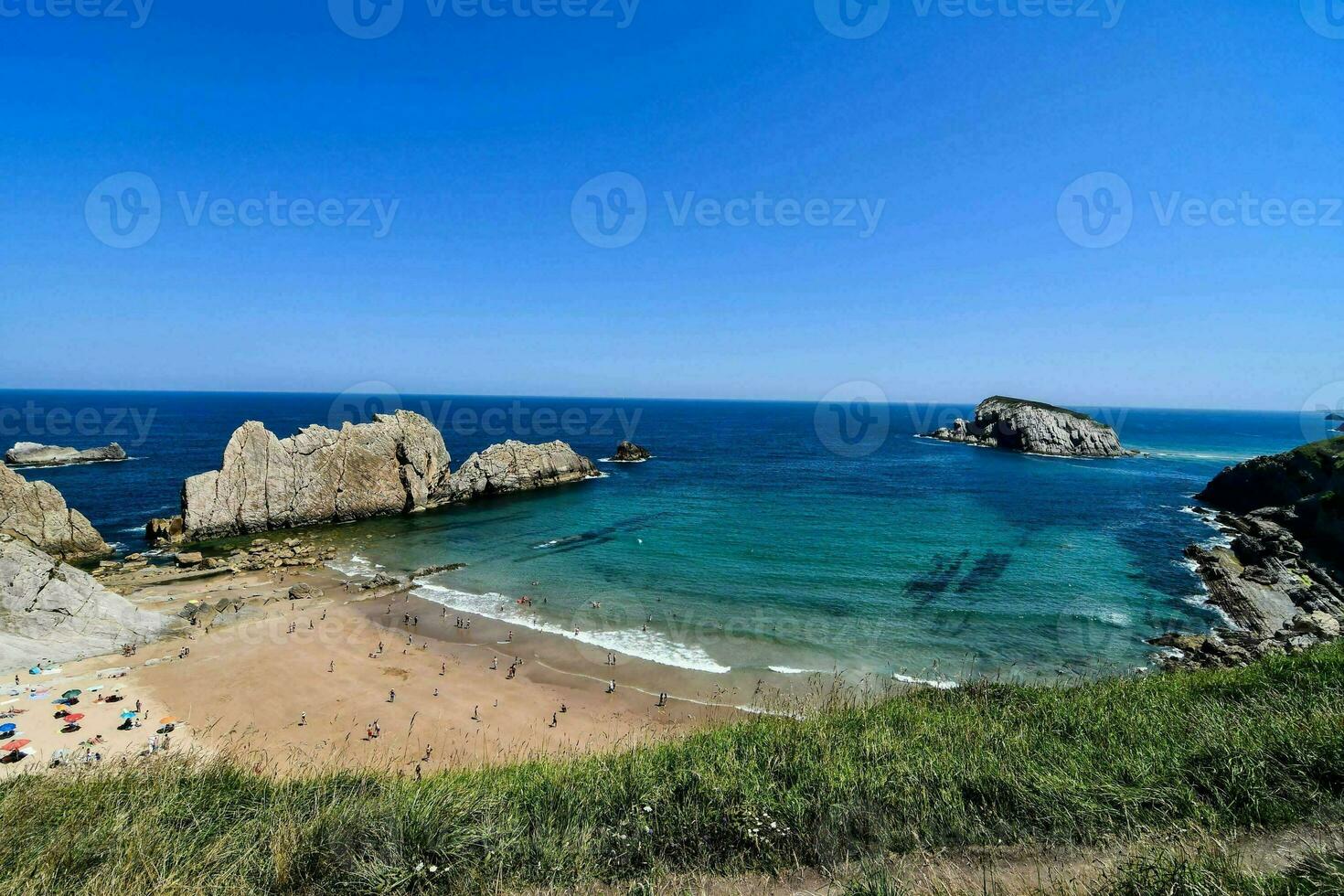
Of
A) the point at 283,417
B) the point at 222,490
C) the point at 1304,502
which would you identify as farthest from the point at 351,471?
the point at 283,417

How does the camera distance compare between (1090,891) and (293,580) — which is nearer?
(1090,891)

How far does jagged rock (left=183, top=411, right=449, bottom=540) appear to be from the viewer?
154ft

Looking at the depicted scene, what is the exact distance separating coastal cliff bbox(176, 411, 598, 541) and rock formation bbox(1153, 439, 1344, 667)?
6031 cm

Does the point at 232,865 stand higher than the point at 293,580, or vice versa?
the point at 232,865

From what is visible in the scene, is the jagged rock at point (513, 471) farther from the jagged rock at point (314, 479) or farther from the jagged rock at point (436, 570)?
the jagged rock at point (436, 570)

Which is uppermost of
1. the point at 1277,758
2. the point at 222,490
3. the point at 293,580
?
the point at 1277,758

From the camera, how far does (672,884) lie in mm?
7145

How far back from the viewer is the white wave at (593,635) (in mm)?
26609

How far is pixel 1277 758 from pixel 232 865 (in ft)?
49.1

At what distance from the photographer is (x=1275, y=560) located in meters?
36.7

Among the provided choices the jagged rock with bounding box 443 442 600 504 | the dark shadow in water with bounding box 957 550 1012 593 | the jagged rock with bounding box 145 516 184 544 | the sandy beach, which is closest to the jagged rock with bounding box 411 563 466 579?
the sandy beach

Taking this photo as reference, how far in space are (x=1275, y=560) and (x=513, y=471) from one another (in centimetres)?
6747

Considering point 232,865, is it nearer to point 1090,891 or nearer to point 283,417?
point 1090,891

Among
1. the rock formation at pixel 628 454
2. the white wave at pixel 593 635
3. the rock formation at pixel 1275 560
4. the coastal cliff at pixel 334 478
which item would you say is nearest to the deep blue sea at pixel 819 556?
the white wave at pixel 593 635
